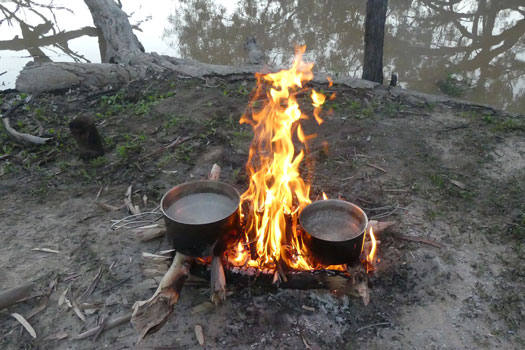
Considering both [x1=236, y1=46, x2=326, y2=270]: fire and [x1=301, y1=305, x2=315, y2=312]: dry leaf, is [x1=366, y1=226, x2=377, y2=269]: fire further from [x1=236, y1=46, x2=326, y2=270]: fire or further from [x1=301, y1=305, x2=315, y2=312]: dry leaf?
[x1=301, y1=305, x2=315, y2=312]: dry leaf

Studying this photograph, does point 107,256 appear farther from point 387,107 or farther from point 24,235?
point 387,107

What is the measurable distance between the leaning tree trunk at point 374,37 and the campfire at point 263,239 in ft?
17.4

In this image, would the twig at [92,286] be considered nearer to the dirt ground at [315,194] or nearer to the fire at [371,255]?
the dirt ground at [315,194]

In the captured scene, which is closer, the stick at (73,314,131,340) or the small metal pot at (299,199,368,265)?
the small metal pot at (299,199,368,265)

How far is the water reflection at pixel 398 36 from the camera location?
1189 cm

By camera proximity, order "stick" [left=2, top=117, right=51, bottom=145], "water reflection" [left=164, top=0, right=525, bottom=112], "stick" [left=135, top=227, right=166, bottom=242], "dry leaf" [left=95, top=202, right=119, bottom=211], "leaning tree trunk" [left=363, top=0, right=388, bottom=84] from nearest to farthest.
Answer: "stick" [left=135, top=227, right=166, bottom=242]
"dry leaf" [left=95, top=202, right=119, bottom=211]
"stick" [left=2, top=117, right=51, bottom=145]
"leaning tree trunk" [left=363, top=0, right=388, bottom=84]
"water reflection" [left=164, top=0, right=525, bottom=112]

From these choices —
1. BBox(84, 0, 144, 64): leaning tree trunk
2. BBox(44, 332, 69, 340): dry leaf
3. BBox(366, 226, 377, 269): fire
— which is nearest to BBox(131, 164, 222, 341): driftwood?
BBox(44, 332, 69, 340): dry leaf

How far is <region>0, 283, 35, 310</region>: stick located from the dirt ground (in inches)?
3.6

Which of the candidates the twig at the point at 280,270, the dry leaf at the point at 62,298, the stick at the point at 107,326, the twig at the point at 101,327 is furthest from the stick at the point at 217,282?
the dry leaf at the point at 62,298

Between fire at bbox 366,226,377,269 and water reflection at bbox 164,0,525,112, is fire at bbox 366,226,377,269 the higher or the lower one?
the lower one

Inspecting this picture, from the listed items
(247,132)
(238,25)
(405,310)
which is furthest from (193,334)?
(238,25)

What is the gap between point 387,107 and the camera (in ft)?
23.7

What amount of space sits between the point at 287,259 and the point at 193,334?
3.62 ft

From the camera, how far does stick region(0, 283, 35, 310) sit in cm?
354
